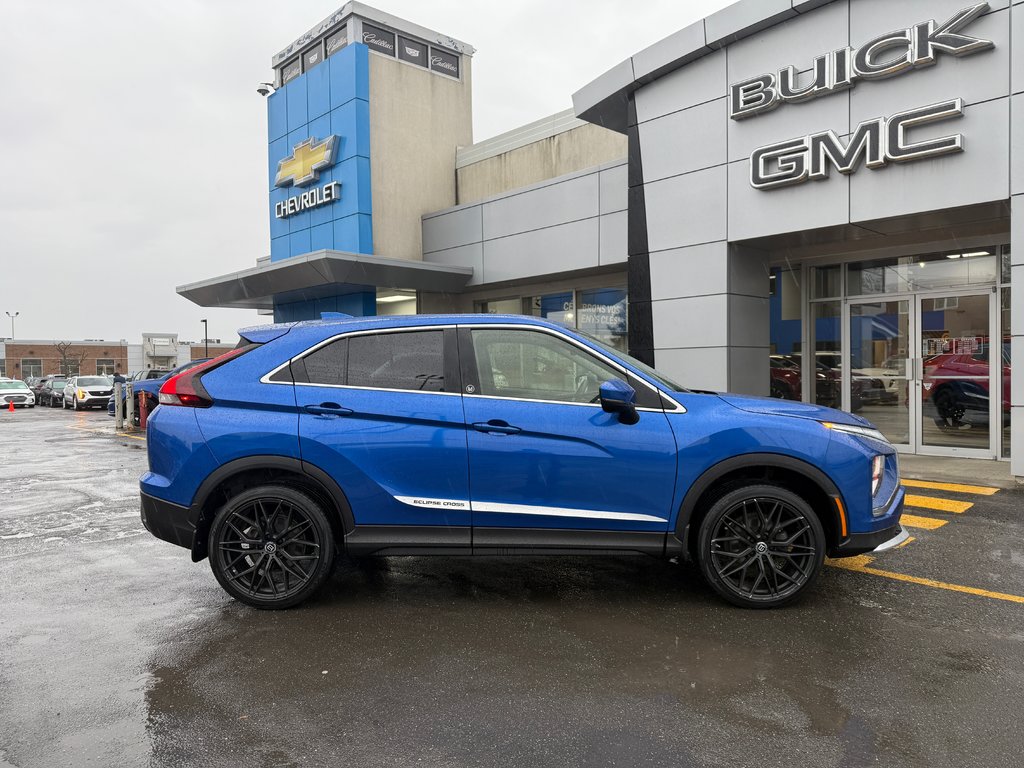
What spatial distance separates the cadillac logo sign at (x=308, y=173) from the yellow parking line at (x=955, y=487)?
13.9 m

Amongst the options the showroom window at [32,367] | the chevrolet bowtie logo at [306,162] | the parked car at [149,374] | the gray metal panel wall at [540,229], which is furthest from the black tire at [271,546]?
the showroom window at [32,367]

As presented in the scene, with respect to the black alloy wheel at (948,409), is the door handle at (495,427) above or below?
above

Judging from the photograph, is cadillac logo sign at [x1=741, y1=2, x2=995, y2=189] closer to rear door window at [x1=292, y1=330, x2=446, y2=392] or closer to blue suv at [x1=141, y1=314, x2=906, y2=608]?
blue suv at [x1=141, y1=314, x2=906, y2=608]

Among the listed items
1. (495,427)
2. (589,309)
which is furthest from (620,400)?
(589,309)

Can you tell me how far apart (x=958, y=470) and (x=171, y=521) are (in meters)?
9.23

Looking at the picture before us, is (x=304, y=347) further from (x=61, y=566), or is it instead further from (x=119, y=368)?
(x=119, y=368)

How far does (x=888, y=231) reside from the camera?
10148 mm

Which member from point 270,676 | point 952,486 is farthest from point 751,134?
point 270,676

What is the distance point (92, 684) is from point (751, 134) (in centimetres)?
1020

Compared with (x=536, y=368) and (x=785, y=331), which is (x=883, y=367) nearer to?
(x=785, y=331)

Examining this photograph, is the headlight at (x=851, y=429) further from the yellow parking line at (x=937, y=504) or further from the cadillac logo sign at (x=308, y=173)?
the cadillac logo sign at (x=308, y=173)

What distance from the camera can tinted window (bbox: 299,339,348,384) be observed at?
4363mm

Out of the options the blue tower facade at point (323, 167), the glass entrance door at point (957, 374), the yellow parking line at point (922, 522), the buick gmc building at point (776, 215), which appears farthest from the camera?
the blue tower facade at point (323, 167)

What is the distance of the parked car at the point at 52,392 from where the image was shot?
1439 inches
